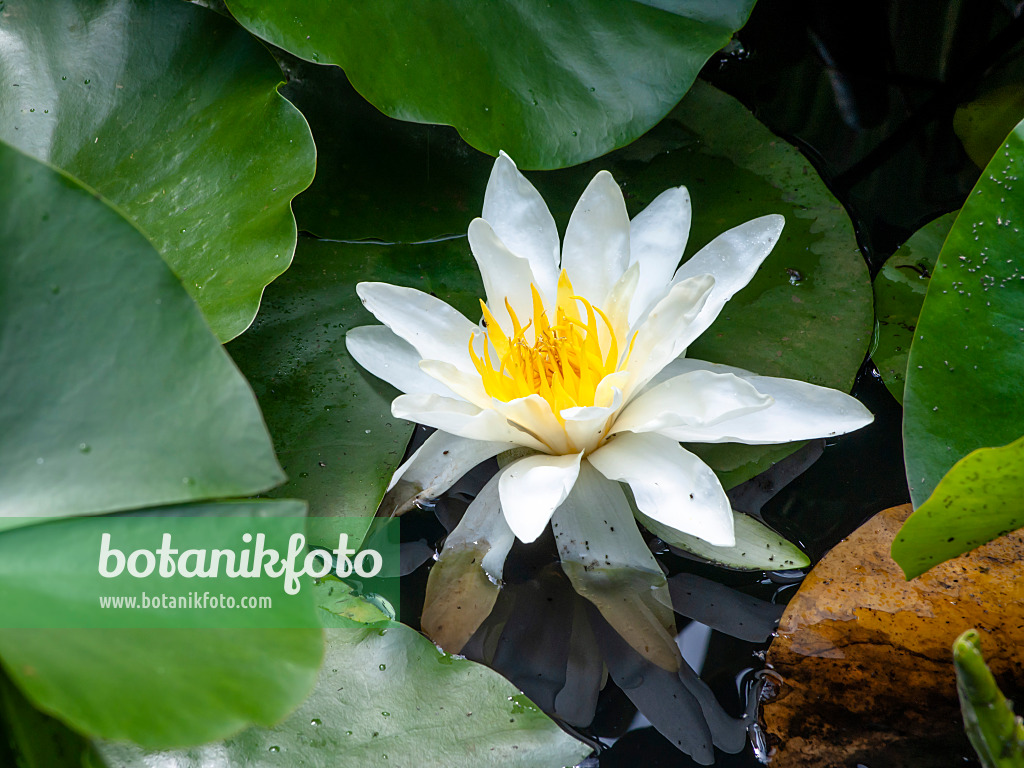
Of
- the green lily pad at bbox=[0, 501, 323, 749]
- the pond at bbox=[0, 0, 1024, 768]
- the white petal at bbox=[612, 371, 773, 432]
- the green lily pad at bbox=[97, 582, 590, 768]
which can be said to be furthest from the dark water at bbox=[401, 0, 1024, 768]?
the green lily pad at bbox=[0, 501, 323, 749]

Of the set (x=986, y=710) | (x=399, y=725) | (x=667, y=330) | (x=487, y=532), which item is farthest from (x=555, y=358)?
(x=986, y=710)

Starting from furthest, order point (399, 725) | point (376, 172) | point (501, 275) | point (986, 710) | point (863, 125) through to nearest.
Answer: point (863, 125) < point (376, 172) < point (501, 275) < point (399, 725) < point (986, 710)

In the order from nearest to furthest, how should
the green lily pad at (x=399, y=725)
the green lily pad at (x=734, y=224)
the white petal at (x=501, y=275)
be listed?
the green lily pad at (x=399, y=725) < the white petal at (x=501, y=275) < the green lily pad at (x=734, y=224)

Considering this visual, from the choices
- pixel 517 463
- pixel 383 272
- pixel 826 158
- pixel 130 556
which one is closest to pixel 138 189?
pixel 383 272

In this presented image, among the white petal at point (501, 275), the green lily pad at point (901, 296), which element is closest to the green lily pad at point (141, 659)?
the white petal at point (501, 275)

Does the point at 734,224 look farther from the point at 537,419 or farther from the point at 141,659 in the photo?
the point at 141,659

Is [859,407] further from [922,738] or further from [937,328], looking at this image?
[922,738]

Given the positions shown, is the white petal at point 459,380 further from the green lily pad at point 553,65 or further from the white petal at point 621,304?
the green lily pad at point 553,65
